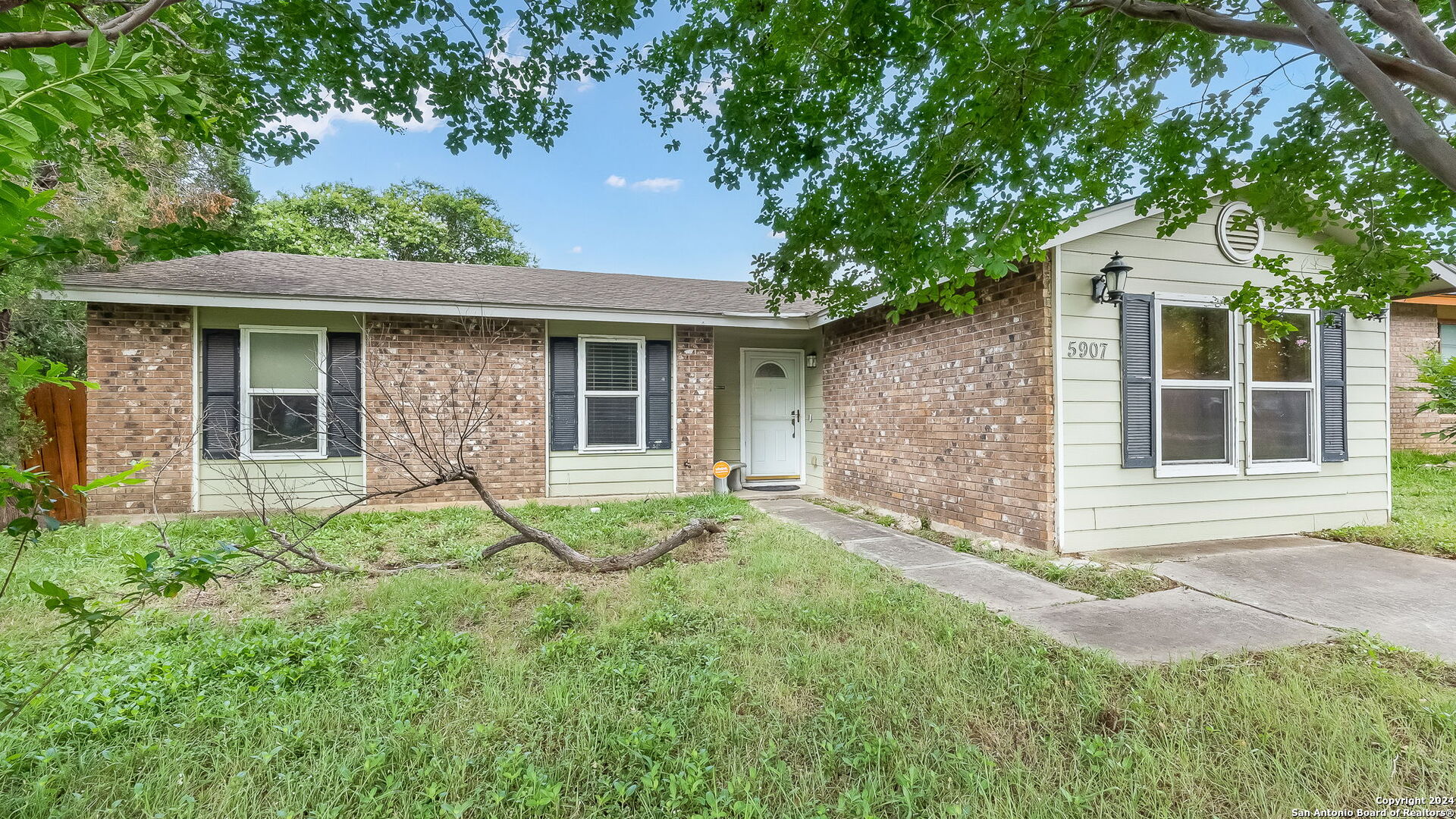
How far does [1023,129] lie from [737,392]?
6.47 meters

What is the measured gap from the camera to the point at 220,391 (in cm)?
608

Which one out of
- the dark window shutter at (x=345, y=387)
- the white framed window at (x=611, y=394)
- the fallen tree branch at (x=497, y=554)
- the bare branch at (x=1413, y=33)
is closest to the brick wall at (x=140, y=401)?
the dark window shutter at (x=345, y=387)

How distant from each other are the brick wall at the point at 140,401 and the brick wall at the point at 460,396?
1722 millimetres

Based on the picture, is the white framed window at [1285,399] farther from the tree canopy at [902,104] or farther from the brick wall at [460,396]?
the brick wall at [460,396]

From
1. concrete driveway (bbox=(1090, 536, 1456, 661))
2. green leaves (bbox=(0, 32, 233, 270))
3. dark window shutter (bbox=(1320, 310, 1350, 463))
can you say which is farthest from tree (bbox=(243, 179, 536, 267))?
dark window shutter (bbox=(1320, 310, 1350, 463))

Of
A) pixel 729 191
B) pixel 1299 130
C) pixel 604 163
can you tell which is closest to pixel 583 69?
pixel 729 191

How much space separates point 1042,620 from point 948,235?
2.20m

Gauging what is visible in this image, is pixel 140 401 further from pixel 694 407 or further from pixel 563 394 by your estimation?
pixel 694 407

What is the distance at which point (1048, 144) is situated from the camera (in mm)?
3098

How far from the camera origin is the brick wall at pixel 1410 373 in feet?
29.9

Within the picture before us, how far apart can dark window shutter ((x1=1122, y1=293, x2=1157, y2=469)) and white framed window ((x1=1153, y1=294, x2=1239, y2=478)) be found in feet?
0.28

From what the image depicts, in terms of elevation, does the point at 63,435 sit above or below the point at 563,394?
below

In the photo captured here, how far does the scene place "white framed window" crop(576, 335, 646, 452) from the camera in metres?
7.18

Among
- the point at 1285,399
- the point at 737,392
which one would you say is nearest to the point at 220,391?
the point at 737,392
